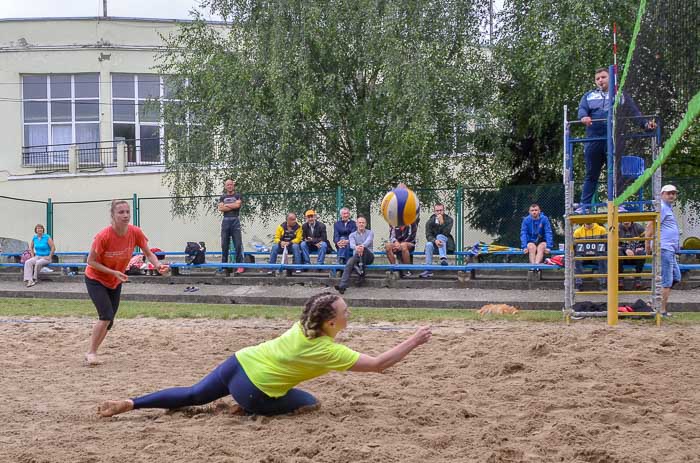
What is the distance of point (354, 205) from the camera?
18.7 m

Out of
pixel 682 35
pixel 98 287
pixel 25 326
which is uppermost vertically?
pixel 682 35

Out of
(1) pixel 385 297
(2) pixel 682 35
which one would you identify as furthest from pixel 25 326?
(2) pixel 682 35

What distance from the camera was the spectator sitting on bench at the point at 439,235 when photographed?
1625 cm

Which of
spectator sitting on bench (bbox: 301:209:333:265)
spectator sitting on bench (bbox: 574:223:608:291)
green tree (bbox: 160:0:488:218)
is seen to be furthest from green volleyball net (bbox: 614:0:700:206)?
spectator sitting on bench (bbox: 301:209:333:265)

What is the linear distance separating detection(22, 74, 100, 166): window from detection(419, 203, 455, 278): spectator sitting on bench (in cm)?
1854

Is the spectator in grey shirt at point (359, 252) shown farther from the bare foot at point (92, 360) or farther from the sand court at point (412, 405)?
→ the bare foot at point (92, 360)

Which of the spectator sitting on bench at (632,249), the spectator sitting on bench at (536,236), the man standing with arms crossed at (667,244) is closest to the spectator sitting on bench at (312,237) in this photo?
the spectator sitting on bench at (536,236)

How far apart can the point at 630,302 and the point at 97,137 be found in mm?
24055

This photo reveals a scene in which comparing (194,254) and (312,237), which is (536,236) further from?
(194,254)

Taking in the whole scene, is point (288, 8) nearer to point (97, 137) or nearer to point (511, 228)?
point (511, 228)

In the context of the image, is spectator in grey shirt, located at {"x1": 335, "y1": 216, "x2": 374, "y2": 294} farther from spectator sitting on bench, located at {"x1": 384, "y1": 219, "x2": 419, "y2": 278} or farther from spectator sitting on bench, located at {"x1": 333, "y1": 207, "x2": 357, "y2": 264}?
spectator sitting on bench, located at {"x1": 384, "y1": 219, "x2": 419, "y2": 278}

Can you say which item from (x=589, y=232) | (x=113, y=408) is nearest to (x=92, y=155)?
(x=589, y=232)

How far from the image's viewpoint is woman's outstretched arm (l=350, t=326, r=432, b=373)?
17.8ft

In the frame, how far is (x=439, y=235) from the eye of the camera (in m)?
16.4
